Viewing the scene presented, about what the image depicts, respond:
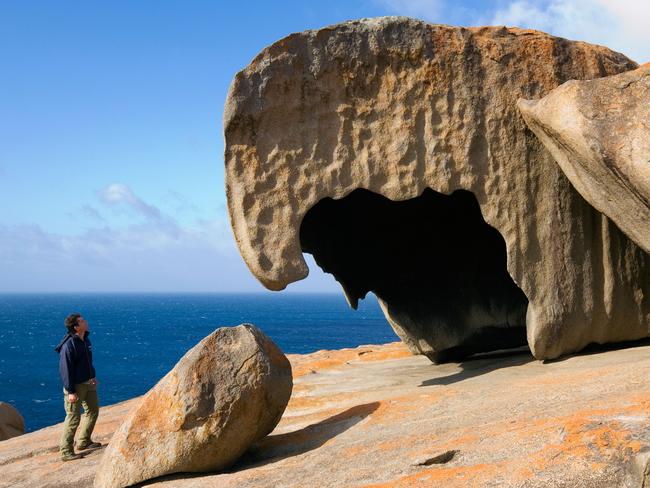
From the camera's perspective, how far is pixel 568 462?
5215mm

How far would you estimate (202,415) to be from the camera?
734cm

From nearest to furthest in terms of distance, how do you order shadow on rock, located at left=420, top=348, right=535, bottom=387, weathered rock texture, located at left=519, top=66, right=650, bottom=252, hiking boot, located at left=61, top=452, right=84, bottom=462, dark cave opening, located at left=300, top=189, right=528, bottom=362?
weathered rock texture, located at left=519, top=66, right=650, bottom=252 → hiking boot, located at left=61, top=452, right=84, bottom=462 → shadow on rock, located at left=420, top=348, right=535, bottom=387 → dark cave opening, located at left=300, top=189, right=528, bottom=362

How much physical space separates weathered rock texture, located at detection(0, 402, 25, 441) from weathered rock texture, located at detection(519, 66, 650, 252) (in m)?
12.3

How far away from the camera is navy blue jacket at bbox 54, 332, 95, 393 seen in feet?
29.8

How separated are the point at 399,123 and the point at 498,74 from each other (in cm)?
145

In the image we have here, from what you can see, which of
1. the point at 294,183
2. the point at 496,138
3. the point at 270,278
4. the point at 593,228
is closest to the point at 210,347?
the point at 270,278

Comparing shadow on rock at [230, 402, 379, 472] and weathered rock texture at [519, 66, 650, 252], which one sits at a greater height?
weathered rock texture at [519, 66, 650, 252]

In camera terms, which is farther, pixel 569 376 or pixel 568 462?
pixel 569 376

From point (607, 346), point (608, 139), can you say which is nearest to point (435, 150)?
point (608, 139)

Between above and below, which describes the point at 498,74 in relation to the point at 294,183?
above

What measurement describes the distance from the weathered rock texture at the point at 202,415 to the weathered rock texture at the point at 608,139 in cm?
417

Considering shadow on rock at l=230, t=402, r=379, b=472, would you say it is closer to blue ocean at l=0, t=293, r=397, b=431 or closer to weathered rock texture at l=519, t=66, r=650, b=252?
weathered rock texture at l=519, t=66, r=650, b=252

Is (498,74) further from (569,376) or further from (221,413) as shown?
(221,413)

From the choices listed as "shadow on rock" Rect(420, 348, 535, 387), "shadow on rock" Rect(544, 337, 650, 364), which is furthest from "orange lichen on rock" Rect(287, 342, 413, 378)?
"shadow on rock" Rect(544, 337, 650, 364)
